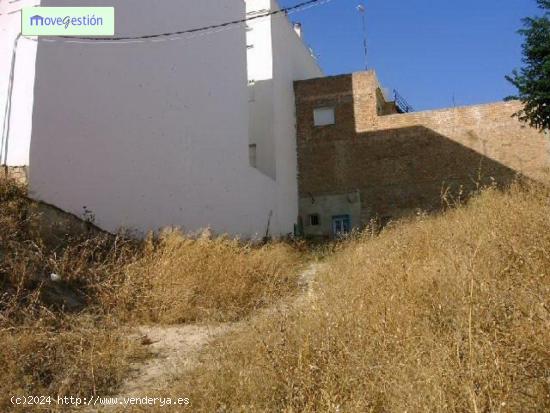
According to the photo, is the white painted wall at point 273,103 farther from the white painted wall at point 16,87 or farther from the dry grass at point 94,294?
the white painted wall at point 16,87

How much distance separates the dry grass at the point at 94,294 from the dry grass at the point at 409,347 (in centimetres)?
106

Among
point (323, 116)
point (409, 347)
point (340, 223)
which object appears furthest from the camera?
point (323, 116)

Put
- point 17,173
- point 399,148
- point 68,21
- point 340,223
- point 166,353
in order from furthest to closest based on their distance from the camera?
point 340,223 < point 399,148 < point 68,21 < point 17,173 < point 166,353

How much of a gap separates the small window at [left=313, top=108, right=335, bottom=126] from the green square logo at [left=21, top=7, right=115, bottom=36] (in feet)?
36.9

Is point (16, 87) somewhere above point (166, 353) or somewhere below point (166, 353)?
above

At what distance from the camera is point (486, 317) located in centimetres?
307

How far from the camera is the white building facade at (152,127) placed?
728 centimetres

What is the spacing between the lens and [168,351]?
456cm

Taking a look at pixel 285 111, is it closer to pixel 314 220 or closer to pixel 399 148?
pixel 314 220

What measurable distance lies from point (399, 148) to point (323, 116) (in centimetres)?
322

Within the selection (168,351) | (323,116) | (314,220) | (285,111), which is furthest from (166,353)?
(323,116)

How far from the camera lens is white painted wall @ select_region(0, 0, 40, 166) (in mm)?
6926

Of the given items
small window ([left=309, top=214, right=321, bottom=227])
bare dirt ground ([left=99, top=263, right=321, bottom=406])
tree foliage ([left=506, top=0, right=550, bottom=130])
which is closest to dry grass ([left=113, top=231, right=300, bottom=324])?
bare dirt ground ([left=99, top=263, right=321, bottom=406])

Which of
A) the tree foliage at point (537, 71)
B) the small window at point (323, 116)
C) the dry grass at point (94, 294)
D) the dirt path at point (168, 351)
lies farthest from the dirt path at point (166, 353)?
the small window at point (323, 116)
